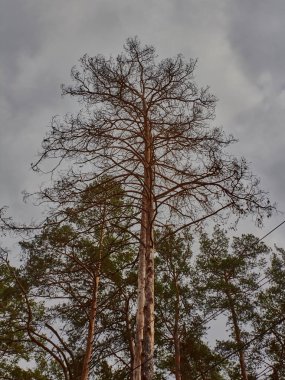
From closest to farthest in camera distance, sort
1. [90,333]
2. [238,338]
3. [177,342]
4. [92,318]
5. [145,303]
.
Answer: [145,303] < [90,333] < [92,318] < [177,342] < [238,338]

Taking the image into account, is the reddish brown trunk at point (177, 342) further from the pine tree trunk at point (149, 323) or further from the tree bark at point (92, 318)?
the pine tree trunk at point (149, 323)

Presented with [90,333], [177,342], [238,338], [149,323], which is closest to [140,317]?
[149,323]

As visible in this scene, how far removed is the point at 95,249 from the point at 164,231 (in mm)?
3365

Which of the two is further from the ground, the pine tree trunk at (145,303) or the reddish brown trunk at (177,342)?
the reddish brown trunk at (177,342)

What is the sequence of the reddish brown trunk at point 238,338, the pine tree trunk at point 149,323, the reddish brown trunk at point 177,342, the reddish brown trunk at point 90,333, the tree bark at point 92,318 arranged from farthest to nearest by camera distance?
the reddish brown trunk at point 238,338, the reddish brown trunk at point 177,342, the tree bark at point 92,318, the reddish brown trunk at point 90,333, the pine tree trunk at point 149,323

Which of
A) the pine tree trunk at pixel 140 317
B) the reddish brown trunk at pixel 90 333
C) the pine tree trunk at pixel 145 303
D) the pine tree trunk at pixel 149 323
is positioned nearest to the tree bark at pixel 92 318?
the reddish brown trunk at pixel 90 333

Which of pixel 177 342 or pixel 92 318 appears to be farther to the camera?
pixel 177 342

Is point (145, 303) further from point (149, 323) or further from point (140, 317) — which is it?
point (149, 323)

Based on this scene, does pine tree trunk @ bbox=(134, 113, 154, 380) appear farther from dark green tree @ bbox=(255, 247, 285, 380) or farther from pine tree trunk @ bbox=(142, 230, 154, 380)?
dark green tree @ bbox=(255, 247, 285, 380)

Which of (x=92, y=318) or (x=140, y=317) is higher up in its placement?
(x=92, y=318)

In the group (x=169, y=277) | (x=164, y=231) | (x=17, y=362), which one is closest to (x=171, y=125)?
(x=164, y=231)

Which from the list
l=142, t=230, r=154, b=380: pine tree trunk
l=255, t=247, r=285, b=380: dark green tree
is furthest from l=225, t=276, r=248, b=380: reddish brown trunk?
l=142, t=230, r=154, b=380: pine tree trunk

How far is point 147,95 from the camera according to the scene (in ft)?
32.0

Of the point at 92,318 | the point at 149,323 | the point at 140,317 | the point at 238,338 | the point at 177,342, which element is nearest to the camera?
the point at 149,323
